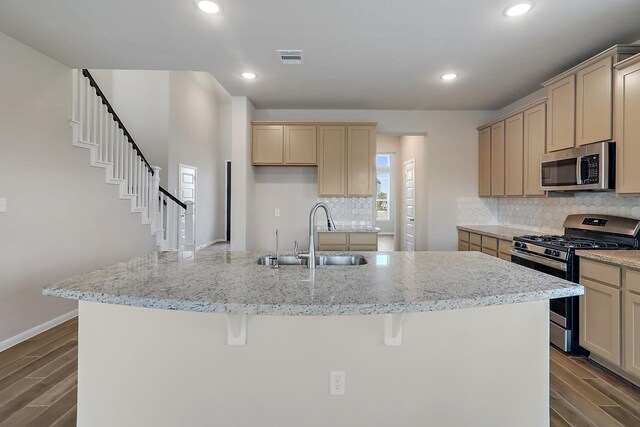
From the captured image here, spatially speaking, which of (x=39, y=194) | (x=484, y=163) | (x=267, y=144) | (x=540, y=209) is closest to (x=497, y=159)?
(x=484, y=163)

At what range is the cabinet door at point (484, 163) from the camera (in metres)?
4.49

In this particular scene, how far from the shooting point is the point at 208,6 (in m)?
2.25

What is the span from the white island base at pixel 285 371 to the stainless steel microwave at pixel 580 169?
6.73ft

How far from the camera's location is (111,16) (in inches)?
94.1

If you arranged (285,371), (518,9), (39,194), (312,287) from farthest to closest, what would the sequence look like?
(39,194) → (518,9) → (285,371) → (312,287)

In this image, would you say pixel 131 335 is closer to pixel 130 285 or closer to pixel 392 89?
pixel 130 285

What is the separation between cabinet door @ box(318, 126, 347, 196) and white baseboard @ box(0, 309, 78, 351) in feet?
10.5

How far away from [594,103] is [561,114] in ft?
1.29

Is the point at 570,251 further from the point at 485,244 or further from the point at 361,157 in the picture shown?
the point at 361,157

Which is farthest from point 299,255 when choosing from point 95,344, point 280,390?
point 95,344

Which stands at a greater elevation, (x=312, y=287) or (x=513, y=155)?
(x=513, y=155)

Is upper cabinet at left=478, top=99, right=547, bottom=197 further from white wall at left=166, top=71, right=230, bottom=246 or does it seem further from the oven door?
white wall at left=166, top=71, right=230, bottom=246

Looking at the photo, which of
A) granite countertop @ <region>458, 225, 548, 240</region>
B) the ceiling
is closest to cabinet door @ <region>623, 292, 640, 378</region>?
granite countertop @ <region>458, 225, 548, 240</region>

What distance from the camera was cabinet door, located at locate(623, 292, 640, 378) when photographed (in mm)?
2131
